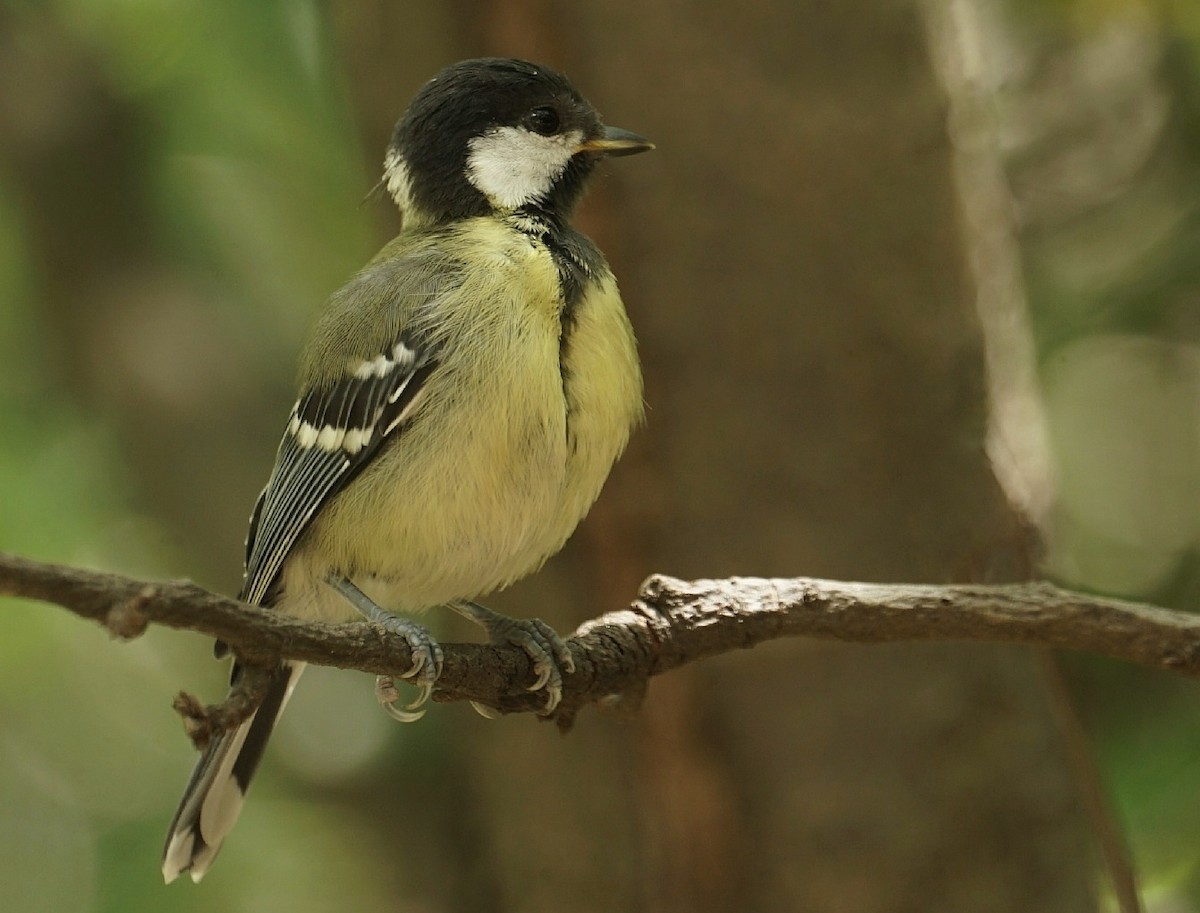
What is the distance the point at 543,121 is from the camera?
2945 mm

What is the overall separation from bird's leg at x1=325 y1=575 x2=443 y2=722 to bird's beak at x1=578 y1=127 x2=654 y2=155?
1111 mm

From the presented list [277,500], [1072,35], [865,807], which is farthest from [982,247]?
[277,500]

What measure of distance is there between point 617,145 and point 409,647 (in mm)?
1377

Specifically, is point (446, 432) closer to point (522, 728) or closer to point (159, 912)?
point (522, 728)

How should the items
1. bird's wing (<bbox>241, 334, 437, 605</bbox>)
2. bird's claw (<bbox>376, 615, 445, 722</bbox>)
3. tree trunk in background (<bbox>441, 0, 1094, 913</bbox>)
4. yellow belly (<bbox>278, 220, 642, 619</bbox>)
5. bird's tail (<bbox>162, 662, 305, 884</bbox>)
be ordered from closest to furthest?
bird's claw (<bbox>376, 615, 445, 722</bbox>) → yellow belly (<bbox>278, 220, 642, 619</bbox>) → bird's wing (<bbox>241, 334, 437, 605</bbox>) → bird's tail (<bbox>162, 662, 305, 884</bbox>) → tree trunk in background (<bbox>441, 0, 1094, 913</bbox>)

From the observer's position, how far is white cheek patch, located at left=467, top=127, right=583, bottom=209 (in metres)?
2.84

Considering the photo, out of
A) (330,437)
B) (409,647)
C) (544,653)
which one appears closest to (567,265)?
(330,437)

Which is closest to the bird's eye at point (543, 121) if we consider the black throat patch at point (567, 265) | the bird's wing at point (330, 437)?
the black throat patch at point (567, 265)

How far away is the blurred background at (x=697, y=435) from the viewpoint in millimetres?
3697

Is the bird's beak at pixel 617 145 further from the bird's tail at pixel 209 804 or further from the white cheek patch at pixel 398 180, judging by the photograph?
the bird's tail at pixel 209 804

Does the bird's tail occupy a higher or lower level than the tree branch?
lower

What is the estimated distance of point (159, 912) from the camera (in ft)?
13.1

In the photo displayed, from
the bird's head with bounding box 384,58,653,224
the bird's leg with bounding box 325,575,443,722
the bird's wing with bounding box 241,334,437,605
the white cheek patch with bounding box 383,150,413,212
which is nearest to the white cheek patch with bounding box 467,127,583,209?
the bird's head with bounding box 384,58,653,224

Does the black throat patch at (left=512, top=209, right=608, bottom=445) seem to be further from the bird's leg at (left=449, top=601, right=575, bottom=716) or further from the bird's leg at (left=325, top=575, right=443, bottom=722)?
the bird's leg at (left=325, top=575, right=443, bottom=722)
